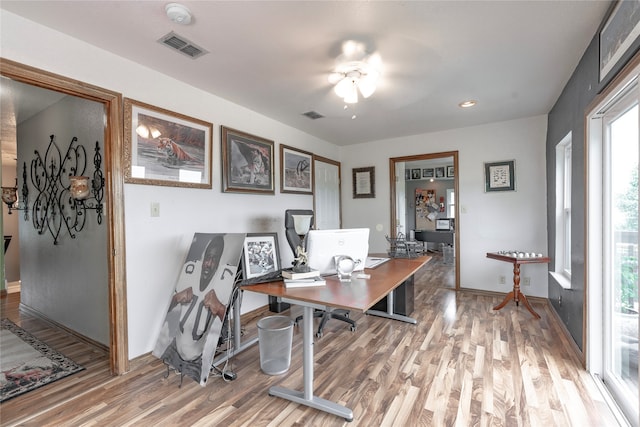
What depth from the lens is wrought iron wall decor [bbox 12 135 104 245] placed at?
8.59 ft

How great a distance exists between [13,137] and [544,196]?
705cm

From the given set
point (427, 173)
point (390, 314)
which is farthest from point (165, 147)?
point (427, 173)

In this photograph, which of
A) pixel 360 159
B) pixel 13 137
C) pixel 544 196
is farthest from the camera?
pixel 360 159

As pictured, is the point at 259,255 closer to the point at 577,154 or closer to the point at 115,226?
the point at 115,226

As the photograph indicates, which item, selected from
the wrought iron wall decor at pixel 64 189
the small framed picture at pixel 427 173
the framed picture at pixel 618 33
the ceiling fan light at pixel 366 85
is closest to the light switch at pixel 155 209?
the wrought iron wall decor at pixel 64 189

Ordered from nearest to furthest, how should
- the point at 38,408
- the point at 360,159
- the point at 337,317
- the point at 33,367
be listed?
the point at 38,408 → the point at 33,367 → the point at 337,317 → the point at 360,159

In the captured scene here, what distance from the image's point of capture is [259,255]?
7.97 feet

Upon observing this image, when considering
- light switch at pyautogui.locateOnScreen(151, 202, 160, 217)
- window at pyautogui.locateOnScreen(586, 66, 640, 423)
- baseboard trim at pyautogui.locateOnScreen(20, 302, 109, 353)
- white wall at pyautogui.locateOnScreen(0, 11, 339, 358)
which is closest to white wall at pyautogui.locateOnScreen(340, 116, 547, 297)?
window at pyautogui.locateOnScreen(586, 66, 640, 423)

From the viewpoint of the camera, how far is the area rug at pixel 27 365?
208cm

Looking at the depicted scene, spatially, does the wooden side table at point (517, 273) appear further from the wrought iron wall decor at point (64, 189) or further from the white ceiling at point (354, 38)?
the wrought iron wall decor at point (64, 189)

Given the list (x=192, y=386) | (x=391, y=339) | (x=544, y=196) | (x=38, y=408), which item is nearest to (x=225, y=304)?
(x=192, y=386)

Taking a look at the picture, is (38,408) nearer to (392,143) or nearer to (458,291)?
(458,291)

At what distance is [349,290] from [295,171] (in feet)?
8.49

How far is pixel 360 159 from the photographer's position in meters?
5.15
